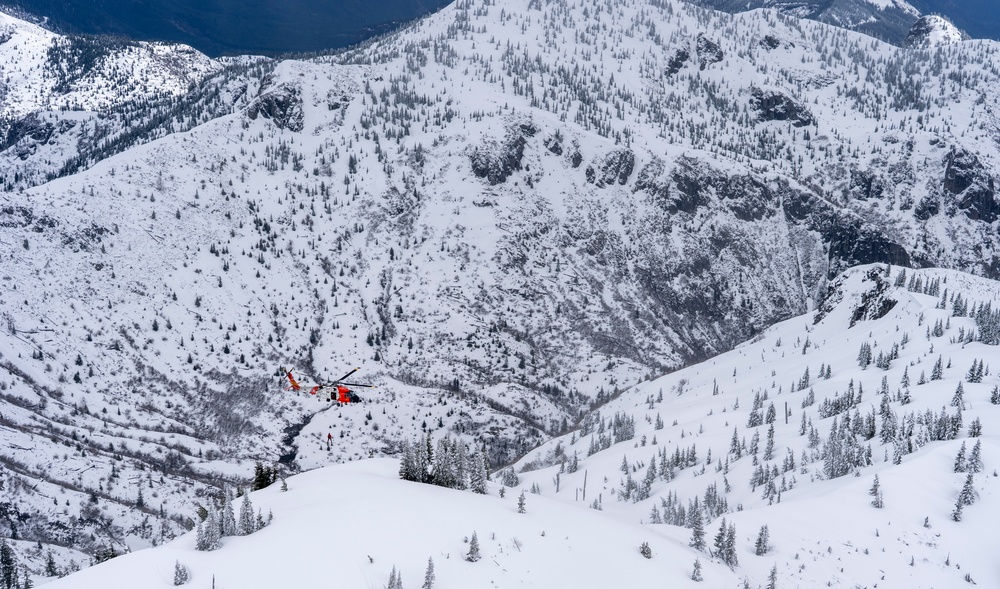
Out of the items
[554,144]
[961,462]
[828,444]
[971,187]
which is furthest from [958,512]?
[971,187]

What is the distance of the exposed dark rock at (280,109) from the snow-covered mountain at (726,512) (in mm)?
140922

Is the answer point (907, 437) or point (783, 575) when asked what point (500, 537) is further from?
point (907, 437)

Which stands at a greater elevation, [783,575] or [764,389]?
[764,389]

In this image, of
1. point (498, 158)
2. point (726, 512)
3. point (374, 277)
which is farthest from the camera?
point (498, 158)

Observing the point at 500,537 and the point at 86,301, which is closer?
the point at 500,537

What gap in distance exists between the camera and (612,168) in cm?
18762

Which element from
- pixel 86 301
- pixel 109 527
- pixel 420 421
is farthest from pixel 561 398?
pixel 86 301

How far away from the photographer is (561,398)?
13888 cm

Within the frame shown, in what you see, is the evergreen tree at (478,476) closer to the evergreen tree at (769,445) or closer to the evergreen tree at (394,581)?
the evergreen tree at (394,581)

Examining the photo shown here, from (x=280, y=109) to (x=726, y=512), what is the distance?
6986 inches

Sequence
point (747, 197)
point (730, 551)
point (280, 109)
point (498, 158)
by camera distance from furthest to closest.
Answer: point (280, 109), point (747, 197), point (498, 158), point (730, 551)

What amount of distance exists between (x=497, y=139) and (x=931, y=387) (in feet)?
438

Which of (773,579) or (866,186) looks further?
(866,186)

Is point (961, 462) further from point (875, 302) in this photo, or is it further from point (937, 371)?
point (875, 302)
